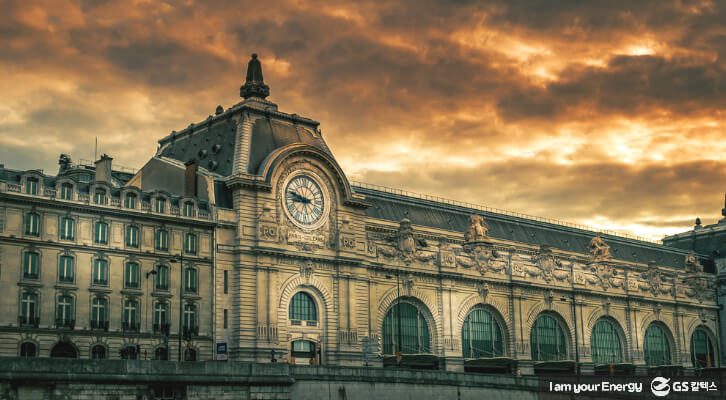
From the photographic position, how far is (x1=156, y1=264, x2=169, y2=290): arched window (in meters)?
84.5

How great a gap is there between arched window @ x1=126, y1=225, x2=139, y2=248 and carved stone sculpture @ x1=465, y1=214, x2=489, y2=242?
1844 inches

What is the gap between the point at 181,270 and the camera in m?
84.5

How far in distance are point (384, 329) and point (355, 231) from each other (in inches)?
440

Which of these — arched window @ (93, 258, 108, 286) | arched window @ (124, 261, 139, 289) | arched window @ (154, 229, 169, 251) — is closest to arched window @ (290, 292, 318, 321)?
arched window @ (154, 229, 169, 251)

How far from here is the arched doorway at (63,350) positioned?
77.2 meters

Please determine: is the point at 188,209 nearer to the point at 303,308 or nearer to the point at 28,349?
the point at 303,308

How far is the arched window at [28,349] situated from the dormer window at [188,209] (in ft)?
57.0

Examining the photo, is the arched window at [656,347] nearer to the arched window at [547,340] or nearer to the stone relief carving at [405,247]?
the arched window at [547,340]

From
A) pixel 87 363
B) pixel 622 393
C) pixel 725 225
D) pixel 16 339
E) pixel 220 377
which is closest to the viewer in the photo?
pixel 87 363

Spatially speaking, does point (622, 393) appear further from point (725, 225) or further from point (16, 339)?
point (725, 225)

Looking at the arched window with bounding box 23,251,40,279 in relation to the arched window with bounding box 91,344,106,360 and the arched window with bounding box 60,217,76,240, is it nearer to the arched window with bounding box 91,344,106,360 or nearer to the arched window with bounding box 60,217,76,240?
the arched window with bounding box 60,217,76,240

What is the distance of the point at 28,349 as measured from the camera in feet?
249

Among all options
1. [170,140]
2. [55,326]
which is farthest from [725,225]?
[55,326]

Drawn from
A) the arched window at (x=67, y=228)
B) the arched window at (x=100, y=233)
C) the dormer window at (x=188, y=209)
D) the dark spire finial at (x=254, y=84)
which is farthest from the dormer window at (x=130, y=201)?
the dark spire finial at (x=254, y=84)
